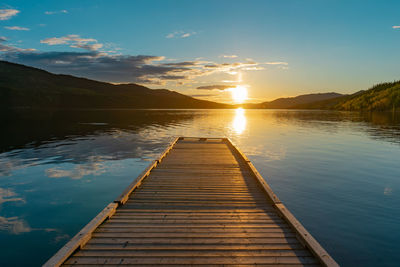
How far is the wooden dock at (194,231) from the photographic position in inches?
195

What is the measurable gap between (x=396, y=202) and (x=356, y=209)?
94.7 inches

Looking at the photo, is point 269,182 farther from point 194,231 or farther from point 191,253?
point 191,253

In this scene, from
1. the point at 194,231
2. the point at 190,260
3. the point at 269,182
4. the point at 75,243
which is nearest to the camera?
the point at 190,260

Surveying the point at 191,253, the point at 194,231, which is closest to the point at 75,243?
the point at 191,253

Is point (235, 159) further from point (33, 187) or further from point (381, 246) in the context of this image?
point (33, 187)

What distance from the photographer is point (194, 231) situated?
612 centimetres

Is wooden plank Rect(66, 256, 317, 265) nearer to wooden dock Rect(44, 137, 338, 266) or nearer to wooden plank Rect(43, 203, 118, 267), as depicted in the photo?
wooden dock Rect(44, 137, 338, 266)

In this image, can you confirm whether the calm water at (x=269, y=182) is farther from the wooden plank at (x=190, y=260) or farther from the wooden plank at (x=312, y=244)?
the wooden plank at (x=190, y=260)

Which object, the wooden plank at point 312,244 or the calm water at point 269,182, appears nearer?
the wooden plank at point 312,244

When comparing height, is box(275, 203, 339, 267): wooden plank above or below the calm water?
above

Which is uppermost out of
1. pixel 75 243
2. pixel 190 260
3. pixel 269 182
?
pixel 75 243

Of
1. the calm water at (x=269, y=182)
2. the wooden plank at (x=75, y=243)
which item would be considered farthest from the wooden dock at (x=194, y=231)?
the calm water at (x=269, y=182)

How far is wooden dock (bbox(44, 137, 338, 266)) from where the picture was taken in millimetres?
4949

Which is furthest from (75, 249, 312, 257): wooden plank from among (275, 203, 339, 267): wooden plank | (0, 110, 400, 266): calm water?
(0, 110, 400, 266): calm water
